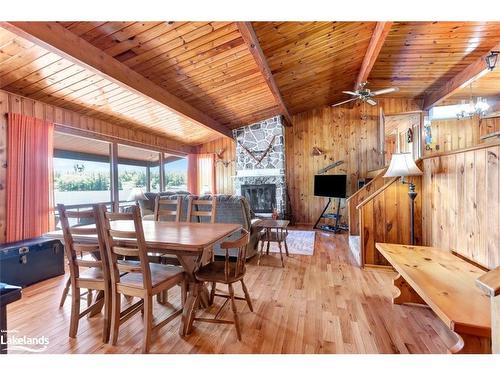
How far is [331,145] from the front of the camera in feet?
21.8

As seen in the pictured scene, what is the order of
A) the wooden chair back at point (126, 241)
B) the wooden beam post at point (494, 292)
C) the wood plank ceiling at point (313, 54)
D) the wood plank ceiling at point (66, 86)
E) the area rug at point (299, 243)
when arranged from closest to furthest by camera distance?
the wooden beam post at point (494, 292), the wooden chair back at point (126, 241), the wood plank ceiling at point (66, 86), the wood plank ceiling at point (313, 54), the area rug at point (299, 243)

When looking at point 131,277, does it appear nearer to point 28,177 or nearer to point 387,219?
point 28,177

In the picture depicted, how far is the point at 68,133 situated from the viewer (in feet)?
12.8

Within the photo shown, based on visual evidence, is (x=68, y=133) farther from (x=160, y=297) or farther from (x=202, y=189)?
(x=202, y=189)

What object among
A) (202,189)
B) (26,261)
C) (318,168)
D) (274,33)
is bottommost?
(26,261)

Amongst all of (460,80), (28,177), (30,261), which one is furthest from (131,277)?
(460,80)

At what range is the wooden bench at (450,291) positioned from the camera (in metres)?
1.28

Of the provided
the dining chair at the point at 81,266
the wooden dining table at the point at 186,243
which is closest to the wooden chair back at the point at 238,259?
the wooden dining table at the point at 186,243

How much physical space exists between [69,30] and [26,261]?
2592 mm

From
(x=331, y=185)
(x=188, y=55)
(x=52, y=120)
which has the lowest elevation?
(x=331, y=185)

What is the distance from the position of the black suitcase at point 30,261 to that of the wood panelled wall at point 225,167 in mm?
4739

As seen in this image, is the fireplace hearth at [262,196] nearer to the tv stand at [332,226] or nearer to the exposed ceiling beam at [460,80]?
the tv stand at [332,226]

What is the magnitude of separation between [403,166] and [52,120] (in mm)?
4942
